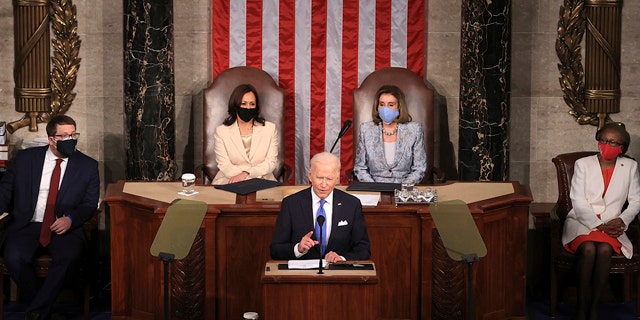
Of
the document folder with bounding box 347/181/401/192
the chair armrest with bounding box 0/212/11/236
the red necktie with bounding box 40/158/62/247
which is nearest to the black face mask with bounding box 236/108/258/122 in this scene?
the document folder with bounding box 347/181/401/192

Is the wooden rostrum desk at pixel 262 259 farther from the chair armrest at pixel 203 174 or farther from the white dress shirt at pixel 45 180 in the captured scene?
the chair armrest at pixel 203 174

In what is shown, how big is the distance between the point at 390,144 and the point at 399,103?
336 mm

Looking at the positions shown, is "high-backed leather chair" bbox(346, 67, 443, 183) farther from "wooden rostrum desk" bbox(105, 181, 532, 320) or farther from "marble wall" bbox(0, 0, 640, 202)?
"wooden rostrum desk" bbox(105, 181, 532, 320)

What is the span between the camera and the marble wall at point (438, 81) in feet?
29.6

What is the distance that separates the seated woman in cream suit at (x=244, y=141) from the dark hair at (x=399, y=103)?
85 cm

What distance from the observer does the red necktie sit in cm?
736

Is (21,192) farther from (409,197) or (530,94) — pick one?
(530,94)

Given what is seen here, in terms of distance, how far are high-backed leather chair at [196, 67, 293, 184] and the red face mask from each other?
257 cm

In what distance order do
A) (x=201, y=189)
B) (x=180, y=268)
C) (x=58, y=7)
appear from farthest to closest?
1. (x=58, y=7)
2. (x=201, y=189)
3. (x=180, y=268)

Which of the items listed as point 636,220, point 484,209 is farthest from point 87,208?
point 636,220

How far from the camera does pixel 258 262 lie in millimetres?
6812

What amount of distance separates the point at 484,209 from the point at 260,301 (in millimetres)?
1596

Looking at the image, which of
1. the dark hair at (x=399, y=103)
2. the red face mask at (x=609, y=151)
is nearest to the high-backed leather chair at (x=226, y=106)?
the dark hair at (x=399, y=103)

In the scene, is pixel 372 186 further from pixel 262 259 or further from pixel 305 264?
pixel 305 264
